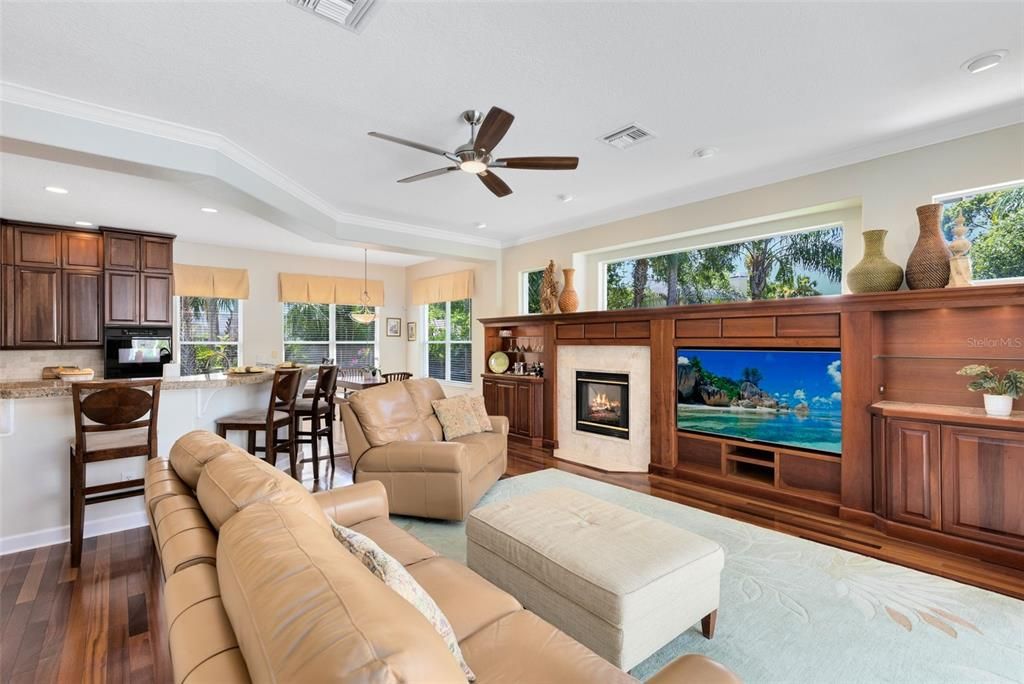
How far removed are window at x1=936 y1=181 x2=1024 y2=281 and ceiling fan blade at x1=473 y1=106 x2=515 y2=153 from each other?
10.0 ft

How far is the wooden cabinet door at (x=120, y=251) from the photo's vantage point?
5.63 m

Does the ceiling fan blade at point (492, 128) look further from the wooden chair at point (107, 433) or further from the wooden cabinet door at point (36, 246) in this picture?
the wooden cabinet door at point (36, 246)

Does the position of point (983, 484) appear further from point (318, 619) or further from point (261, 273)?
point (261, 273)

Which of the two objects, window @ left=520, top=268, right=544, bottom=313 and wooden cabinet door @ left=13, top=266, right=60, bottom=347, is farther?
window @ left=520, top=268, right=544, bottom=313

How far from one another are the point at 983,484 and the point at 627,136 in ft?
10.0

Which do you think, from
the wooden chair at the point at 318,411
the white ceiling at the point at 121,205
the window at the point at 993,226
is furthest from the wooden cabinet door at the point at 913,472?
the white ceiling at the point at 121,205

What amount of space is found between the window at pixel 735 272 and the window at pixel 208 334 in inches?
221

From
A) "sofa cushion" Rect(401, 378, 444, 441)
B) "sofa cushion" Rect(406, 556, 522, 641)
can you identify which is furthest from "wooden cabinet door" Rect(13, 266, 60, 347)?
"sofa cushion" Rect(406, 556, 522, 641)

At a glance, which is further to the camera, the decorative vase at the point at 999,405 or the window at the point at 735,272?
the window at the point at 735,272

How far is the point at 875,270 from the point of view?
10.6 feet

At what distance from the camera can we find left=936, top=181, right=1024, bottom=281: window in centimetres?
298

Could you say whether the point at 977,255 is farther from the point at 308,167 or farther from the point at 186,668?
the point at 308,167

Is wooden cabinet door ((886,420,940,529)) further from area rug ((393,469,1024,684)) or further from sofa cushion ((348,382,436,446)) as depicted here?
sofa cushion ((348,382,436,446))

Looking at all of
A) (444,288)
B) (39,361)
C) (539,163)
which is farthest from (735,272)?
(39,361)
